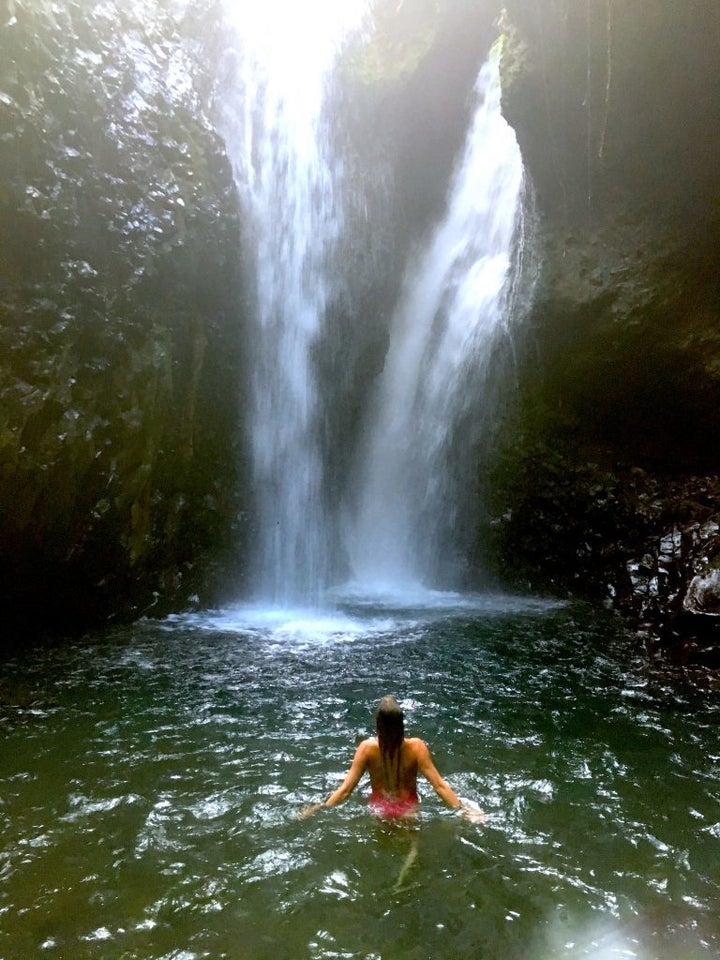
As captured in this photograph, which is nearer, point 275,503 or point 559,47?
point 559,47

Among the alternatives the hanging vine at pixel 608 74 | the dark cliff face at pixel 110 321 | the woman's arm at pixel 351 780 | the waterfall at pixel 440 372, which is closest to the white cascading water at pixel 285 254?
the dark cliff face at pixel 110 321

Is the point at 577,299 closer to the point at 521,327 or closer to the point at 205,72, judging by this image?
the point at 521,327

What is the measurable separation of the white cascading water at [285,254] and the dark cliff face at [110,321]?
1198mm

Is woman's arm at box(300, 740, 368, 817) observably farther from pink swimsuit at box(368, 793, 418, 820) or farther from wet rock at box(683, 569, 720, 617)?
wet rock at box(683, 569, 720, 617)

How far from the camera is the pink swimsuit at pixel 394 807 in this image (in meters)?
4.27

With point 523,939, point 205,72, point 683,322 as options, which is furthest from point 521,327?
point 523,939

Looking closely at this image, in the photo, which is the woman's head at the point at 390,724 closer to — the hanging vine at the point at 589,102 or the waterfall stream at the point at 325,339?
the waterfall stream at the point at 325,339

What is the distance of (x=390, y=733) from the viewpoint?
4121 millimetres

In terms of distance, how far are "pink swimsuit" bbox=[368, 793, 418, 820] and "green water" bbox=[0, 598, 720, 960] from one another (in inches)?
4.4

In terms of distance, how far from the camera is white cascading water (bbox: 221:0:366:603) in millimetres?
14578

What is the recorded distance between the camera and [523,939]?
10.5 ft

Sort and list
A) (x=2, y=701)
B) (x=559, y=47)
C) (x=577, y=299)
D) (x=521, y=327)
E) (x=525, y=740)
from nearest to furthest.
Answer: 1. (x=525, y=740)
2. (x=2, y=701)
3. (x=559, y=47)
4. (x=577, y=299)
5. (x=521, y=327)

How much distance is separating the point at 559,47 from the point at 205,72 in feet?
26.9

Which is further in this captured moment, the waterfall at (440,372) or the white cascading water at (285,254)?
the waterfall at (440,372)
